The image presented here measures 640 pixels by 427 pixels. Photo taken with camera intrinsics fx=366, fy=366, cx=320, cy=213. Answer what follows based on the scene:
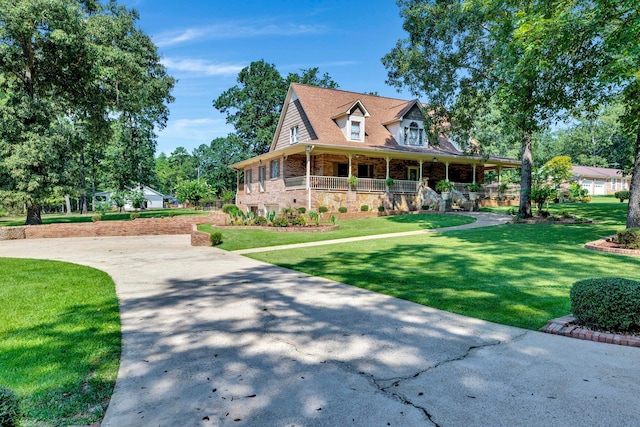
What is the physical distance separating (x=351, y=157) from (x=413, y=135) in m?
6.29

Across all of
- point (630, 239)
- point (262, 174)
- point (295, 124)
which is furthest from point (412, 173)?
point (630, 239)

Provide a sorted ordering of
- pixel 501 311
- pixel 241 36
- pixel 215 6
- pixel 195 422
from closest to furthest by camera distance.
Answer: pixel 195 422 → pixel 501 311 → pixel 215 6 → pixel 241 36

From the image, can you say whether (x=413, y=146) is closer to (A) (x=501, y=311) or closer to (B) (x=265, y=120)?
(B) (x=265, y=120)

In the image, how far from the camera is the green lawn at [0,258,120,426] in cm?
281

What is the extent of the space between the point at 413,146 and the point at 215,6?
15702 mm

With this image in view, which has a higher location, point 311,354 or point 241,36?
point 241,36

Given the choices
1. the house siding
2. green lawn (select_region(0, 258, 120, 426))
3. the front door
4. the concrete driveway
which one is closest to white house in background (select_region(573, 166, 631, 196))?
the front door

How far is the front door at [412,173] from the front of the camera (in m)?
27.5

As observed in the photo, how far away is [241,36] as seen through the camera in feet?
68.1

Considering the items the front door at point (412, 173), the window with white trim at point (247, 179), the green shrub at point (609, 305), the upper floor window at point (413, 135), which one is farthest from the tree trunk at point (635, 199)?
the window with white trim at point (247, 179)

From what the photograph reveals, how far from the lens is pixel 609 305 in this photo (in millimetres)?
4219

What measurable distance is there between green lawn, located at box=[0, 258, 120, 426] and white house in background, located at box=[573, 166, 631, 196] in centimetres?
5380

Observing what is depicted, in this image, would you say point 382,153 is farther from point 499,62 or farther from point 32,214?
point 32,214

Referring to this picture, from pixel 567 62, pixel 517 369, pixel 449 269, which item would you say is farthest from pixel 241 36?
pixel 517 369
